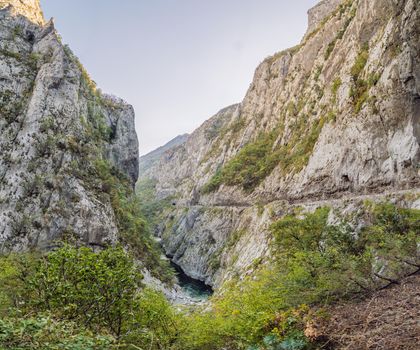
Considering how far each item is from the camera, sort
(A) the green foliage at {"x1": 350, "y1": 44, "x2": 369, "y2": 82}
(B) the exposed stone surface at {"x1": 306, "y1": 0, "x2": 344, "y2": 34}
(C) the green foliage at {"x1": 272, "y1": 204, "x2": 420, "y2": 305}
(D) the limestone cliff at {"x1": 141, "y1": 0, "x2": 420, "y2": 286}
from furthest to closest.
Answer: (B) the exposed stone surface at {"x1": 306, "y1": 0, "x2": 344, "y2": 34} < (A) the green foliage at {"x1": 350, "y1": 44, "x2": 369, "y2": 82} < (D) the limestone cliff at {"x1": 141, "y1": 0, "x2": 420, "y2": 286} < (C) the green foliage at {"x1": 272, "y1": 204, "x2": 420, "y2": 305}

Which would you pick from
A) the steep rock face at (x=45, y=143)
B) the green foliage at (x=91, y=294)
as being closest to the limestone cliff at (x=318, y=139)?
the green foliage at (x=91, y=294)

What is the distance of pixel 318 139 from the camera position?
140 ft

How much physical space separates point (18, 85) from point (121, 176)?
23.3m

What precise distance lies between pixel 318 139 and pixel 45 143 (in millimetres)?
38584

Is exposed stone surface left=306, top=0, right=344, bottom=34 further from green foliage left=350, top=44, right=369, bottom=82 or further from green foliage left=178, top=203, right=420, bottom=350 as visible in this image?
green foliage left=178, top=203, right=420, bottom=350

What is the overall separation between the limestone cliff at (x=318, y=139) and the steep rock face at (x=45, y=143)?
2271cm

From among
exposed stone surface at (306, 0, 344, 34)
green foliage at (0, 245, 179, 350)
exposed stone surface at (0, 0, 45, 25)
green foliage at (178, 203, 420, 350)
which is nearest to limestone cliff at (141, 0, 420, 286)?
exposed stone surface at (306, 0, 344, 34)

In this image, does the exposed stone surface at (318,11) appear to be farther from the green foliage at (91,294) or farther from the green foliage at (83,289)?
the green foliage at (83,289)

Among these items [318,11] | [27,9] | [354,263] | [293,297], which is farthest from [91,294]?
[318,11]

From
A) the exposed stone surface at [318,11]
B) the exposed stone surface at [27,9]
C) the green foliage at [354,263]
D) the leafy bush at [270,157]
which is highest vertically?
the exposed stone surface at [318,11]

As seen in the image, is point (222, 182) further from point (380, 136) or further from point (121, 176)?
point (380, 136)

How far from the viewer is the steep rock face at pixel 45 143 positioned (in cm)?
3869

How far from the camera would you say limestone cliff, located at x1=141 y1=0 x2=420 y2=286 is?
26578 mm

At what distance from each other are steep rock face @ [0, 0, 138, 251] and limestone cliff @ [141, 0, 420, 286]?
22.7 metres
